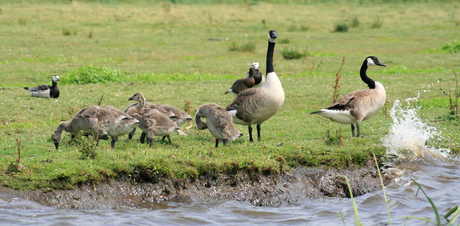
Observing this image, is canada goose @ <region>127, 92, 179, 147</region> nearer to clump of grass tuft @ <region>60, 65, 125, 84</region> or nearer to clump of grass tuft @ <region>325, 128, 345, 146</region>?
clump of grass tuft @ <region>325, 128, 345, 146</region>

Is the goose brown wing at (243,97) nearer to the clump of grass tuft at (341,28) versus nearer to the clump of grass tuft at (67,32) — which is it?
the clump of grass tuft at (67,32)

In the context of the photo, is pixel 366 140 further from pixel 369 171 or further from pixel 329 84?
pixel 329 84

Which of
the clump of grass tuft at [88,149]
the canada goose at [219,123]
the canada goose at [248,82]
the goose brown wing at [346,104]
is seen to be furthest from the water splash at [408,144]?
the clump of grass tuft at [88,149]

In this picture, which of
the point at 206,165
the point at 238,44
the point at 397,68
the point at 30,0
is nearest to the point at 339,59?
the point at 397,68

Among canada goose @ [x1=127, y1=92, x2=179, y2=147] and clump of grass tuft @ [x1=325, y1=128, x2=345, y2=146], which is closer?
canada goose @ [x1=127, y1=92, x2=179, y2=147]

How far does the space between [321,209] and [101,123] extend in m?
3.90

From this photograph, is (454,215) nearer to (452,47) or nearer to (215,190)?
(215,190)

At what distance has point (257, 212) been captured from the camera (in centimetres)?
707

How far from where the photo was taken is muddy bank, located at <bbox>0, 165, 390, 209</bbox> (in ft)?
22.5

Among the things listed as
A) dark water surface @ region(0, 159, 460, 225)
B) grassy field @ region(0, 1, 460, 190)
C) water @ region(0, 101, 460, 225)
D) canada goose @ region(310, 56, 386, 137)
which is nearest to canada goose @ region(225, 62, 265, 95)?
grassy field @ region(0, 1, 460, 190)

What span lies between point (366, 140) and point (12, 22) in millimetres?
24877

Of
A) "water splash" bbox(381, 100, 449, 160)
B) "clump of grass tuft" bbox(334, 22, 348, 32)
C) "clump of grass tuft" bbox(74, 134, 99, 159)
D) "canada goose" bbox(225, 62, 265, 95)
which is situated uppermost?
"clump of grass tuft" bbox(334, 22, 348, 32)

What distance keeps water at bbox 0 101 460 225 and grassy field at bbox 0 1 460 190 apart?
0.47 metres

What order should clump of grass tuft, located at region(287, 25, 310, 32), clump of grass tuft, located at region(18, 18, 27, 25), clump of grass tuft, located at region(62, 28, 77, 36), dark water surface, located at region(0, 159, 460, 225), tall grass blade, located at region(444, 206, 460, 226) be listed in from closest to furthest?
1. tall grass blade, located at region(444, 206, 460, 226)
2. dark water surface, located at region(0, 159, 460, 225)
3. clump of grass tuft, located at region(62, 28, 77, 36)
4. clump of grass tuft, located at region(18, 18, 27, 25)
5. clump of grass tuft, located at region(287, 25, 310, 32)
